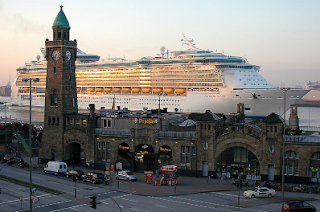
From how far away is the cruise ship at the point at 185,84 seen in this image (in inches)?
4414

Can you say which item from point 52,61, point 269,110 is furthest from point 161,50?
point 52,61

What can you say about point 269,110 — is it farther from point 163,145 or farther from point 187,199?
point 187,199

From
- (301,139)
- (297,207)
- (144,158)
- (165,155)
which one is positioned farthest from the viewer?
(144,158)

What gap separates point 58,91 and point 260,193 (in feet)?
109

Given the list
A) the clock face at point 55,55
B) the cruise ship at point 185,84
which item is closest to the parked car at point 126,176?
the clock face at point 55,55

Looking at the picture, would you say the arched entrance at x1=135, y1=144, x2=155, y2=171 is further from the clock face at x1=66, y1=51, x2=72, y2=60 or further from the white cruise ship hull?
the white cruise ship hull

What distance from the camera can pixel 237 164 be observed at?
1898 inches

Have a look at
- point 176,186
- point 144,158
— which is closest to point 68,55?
point 144,158

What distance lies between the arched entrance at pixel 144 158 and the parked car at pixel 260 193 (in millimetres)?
16675

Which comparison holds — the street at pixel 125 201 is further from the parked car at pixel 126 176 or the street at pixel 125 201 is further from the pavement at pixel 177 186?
the parked car at pixel 126 176

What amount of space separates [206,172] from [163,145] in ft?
20.6

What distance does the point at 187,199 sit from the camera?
38844 millimetres

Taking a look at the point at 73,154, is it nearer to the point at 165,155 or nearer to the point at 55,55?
the point at 55,55

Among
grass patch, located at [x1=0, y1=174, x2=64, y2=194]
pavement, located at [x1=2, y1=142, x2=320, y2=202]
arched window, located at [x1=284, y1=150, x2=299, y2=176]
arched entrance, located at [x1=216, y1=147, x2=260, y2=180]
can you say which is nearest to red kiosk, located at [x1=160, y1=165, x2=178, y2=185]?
pavement, located at [x1=2, y1=142, x2=320, y2=202]
